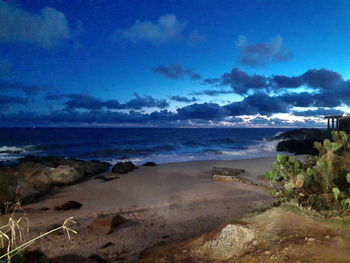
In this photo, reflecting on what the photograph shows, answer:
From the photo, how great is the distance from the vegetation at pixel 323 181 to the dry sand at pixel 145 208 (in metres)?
0.49

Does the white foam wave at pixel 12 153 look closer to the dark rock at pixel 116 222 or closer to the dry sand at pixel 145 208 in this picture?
the dry sand at pixel 145 208

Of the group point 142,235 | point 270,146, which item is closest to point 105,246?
point 142,235

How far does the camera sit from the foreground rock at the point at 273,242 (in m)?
2.66

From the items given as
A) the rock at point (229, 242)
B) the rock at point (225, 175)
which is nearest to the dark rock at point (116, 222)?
the rock at point (229, 242)

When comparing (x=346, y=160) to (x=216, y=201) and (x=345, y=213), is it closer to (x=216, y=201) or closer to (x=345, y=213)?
(x=345, y=213)

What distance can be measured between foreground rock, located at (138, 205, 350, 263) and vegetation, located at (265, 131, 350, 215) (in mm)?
367

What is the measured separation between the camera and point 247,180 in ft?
34.4

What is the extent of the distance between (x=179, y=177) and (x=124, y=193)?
299cm

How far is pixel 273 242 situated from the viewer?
2.94m

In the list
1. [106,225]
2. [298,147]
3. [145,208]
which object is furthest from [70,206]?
[298,147]

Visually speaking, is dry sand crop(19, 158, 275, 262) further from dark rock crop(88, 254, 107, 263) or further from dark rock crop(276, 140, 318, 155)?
dark rock crop(276, 140, 318, 155)

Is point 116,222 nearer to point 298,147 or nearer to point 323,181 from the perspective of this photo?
point 323,181

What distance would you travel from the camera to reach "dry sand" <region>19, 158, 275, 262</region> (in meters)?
5.14

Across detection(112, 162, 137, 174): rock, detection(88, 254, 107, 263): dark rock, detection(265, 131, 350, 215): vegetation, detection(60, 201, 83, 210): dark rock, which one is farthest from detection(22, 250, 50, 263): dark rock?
detection(112, 162, 137, 174): rock
